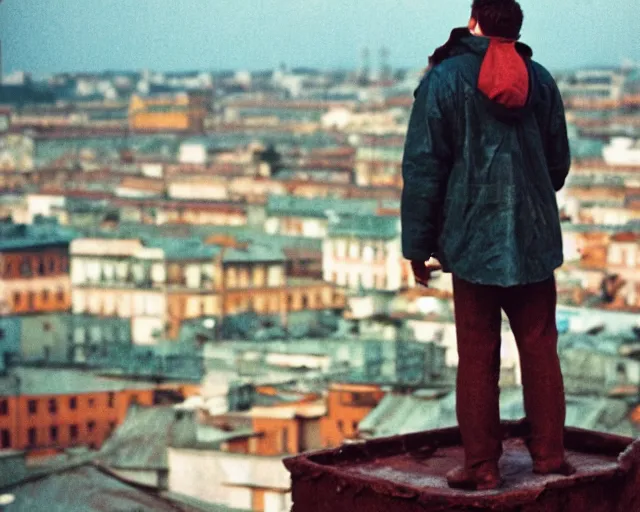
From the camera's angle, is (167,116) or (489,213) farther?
(167,116)

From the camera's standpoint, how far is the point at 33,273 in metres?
31.8

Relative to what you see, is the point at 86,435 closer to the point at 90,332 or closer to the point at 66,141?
Result: the point at 90,332

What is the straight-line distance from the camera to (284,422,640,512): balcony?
8.58 feet

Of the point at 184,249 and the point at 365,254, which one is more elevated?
the point at 184,249

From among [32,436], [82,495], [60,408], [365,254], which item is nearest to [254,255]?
[365,254]

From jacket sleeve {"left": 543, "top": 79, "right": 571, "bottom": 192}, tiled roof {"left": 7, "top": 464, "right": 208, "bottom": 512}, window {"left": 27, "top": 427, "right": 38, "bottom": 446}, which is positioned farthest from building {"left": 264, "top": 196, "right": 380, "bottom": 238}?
jacket sleeve {"left": 543, "top": 79, "right": 571, "bottom": 192}

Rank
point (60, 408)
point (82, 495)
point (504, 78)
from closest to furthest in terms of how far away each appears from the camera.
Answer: point (504, 78) < point (82, 495) < point (60, 408)

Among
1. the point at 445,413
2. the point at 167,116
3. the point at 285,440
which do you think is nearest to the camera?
the point at 445,413

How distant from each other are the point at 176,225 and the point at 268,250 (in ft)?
21.5

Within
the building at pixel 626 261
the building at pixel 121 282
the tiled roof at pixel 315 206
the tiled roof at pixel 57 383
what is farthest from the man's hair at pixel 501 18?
the tiled roof at pixel 315 206

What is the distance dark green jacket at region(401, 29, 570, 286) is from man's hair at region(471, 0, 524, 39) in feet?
0.05

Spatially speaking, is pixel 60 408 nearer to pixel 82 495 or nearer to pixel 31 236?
pixel 82 495

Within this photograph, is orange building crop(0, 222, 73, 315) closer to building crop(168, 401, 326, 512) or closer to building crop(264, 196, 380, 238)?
building crop(264, 196, 380, 238)

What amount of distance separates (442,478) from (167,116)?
2415 inches
